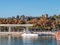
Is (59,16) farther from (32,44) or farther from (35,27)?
(32,44)

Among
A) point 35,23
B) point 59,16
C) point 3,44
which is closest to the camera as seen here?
point 3,44

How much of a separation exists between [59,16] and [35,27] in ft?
67.0

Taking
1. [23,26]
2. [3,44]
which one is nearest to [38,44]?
[3,44]

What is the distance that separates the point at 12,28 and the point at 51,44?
32.8m

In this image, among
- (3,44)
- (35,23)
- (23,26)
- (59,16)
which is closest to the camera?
(3,44)

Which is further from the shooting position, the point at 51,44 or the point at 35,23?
the point at 35,23

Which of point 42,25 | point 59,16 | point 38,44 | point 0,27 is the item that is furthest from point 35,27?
point 38,44

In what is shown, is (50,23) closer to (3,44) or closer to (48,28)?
(48,28)

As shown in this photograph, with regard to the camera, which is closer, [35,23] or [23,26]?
[23,26]

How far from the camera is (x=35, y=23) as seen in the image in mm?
72812

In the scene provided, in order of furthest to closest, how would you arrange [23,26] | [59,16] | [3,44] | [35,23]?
[59,16] < [35,23] < [23,26] < [3,44]

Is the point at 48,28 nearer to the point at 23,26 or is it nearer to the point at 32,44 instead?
the point at 23,26

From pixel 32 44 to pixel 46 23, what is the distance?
34366 millimetres

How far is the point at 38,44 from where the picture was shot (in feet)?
128
